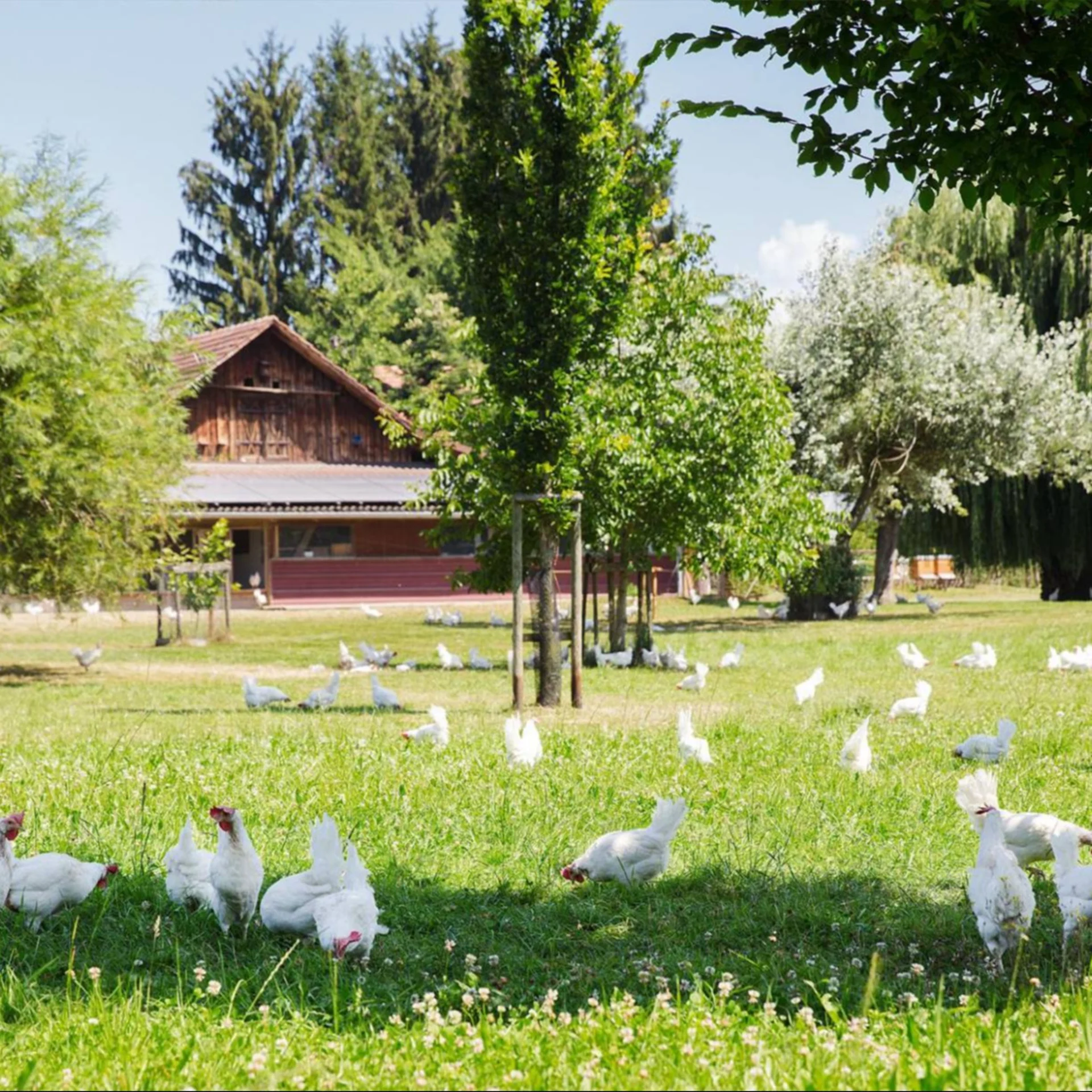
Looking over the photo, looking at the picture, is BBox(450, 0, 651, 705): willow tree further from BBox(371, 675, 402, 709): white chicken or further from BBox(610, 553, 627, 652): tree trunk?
BBox(610, 553, 627, 652): tree trunk

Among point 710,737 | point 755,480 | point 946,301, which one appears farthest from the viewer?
point 946,301

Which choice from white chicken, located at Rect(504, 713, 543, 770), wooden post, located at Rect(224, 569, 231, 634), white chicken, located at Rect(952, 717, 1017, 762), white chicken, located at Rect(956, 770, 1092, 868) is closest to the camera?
white chicken, located at Rect(956, 770, 1092, 868)

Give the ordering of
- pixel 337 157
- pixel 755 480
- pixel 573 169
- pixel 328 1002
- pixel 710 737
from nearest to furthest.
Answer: pixel 328 1002 < pixel 710 737 < pixel 573 169 < pixel 755 480 < pixel 337 157

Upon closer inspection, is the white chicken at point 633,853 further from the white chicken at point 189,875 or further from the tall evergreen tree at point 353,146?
the tall evergreen tree at point 353,146

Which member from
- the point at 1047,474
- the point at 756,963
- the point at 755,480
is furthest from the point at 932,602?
the point at 756,963

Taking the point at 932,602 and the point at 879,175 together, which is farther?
the point at 932,602

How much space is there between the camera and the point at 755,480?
780 inches

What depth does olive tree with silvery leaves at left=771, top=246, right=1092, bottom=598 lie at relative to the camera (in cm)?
3209

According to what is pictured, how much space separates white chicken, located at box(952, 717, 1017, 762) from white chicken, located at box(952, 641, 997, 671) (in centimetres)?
923

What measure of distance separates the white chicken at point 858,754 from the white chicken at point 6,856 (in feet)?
18.2

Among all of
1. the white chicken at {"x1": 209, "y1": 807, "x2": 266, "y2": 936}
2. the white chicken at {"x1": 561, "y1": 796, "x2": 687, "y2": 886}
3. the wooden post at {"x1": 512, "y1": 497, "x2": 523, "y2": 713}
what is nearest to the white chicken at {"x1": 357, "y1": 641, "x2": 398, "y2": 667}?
the wooden post at {"x1": 512, "y1": 497, "x2": 523, "y2": 713}

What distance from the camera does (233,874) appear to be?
540cm

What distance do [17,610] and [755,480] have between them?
25328 mm

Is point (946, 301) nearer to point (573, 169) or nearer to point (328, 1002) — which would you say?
point (573, 169)
